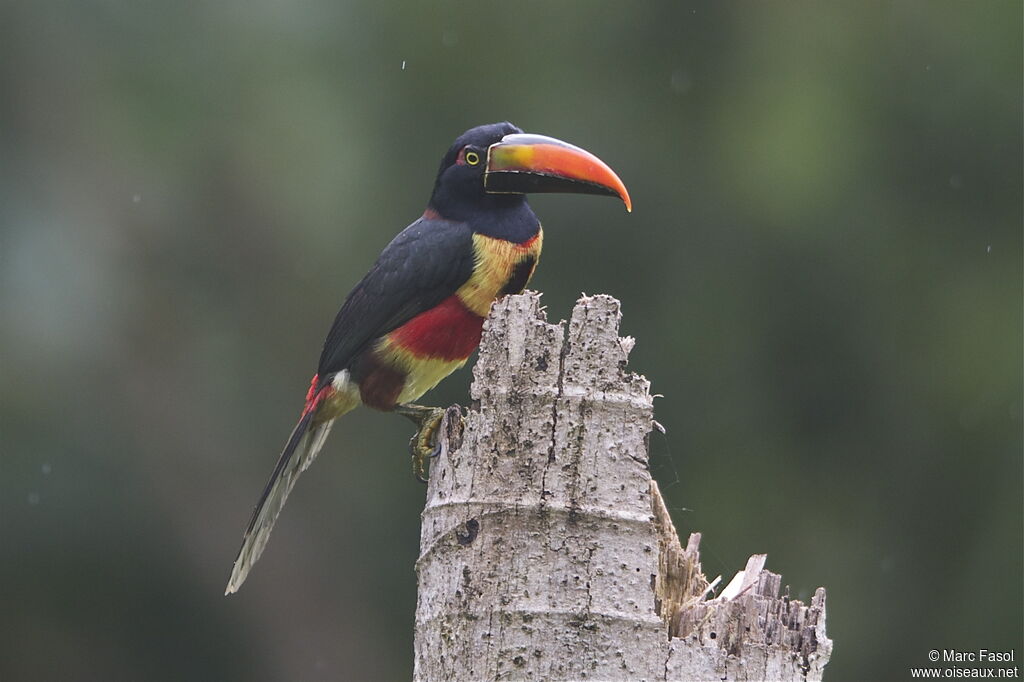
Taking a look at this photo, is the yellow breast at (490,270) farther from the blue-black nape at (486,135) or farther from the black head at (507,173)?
the blue-black nape at (486,135)

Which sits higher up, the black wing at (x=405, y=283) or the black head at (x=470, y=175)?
the black head at (x=470, y=175)

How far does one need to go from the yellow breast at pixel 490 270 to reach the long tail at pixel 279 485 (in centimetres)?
64

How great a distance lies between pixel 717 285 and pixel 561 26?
2.03 meters

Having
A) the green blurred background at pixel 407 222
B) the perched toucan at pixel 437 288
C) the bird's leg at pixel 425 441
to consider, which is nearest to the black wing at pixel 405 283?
the perched toucan at pixel 437 288

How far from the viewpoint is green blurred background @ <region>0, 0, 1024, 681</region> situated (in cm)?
898

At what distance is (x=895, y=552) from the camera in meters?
9.20

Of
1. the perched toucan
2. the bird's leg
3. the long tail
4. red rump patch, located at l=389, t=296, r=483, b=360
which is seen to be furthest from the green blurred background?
the bird's leg

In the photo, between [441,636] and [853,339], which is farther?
[853,339]

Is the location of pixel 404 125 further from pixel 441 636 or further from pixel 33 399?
pixel 441 636

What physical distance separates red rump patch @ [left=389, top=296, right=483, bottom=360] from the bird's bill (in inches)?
16.3

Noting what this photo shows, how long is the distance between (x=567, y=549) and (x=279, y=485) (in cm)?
212

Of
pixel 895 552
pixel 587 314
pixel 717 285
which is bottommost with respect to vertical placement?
pixel 587 314

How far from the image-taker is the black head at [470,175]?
5.05m

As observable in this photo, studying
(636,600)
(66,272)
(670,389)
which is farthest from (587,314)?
(66,272)
